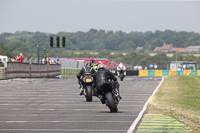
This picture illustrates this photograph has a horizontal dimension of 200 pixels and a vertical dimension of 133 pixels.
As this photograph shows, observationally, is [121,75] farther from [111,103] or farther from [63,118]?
[63,118]

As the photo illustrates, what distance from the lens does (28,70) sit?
154 ft

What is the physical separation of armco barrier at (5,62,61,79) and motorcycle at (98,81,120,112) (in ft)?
86.0

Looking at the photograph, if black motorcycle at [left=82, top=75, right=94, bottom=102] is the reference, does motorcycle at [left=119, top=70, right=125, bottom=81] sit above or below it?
below

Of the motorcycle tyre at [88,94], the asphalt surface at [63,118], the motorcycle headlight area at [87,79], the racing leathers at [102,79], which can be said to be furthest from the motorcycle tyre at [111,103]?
the motorcycle headlight area at [87,79]

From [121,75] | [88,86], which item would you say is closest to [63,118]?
[88,86]

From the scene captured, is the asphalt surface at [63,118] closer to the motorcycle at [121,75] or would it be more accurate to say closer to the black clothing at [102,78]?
the black clothing at [102,78]

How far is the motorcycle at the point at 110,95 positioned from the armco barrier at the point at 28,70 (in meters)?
26.2

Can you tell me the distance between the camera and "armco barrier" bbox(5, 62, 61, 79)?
41.9 metres

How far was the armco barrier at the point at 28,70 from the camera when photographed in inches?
1649

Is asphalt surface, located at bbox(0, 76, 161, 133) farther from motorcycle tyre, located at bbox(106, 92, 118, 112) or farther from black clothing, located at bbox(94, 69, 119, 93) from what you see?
black clothing, located at bbox(94, 69, 119, 93)

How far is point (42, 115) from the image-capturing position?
574 inches

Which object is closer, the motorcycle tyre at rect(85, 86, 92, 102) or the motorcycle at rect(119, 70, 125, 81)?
the motorcycle tyre at rect(85, 86, 92, 102)

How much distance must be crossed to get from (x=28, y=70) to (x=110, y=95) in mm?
32351

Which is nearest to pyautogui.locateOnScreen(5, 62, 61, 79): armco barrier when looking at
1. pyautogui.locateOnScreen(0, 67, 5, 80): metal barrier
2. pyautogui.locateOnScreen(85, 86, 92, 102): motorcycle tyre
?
pyautogui.locateOnScreen(0, 67, 5, 80): metal barrier
